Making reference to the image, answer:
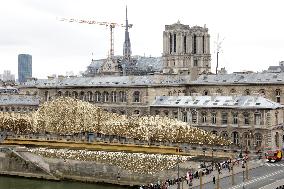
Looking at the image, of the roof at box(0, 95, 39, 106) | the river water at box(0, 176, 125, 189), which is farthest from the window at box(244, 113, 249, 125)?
the roof at box(0, 95, 39, 106)

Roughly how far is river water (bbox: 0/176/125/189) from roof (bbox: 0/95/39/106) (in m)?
51.7

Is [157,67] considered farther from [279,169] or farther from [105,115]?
[279,169]

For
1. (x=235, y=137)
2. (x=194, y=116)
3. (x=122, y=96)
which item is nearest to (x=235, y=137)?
(x=235, y=137)

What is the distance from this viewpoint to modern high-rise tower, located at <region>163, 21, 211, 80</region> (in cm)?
18262

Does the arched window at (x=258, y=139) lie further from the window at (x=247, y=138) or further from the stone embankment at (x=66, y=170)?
the stone embankment at (x=66, y=170)

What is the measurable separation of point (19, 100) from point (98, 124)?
4484 centimetres

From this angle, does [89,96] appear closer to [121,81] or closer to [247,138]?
[121,81]

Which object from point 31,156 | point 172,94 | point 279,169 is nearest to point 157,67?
point 172,94

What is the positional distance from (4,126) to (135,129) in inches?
1031

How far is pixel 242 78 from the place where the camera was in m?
117

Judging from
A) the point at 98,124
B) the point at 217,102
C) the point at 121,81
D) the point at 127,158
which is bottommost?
the point at 127,158

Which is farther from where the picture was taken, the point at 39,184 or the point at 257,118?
the point at 257,118

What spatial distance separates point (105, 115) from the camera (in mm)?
105438

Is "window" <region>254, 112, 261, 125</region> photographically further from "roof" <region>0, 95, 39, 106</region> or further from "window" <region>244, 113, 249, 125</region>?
"roof" <region>0, 95, 39, 106</region>
